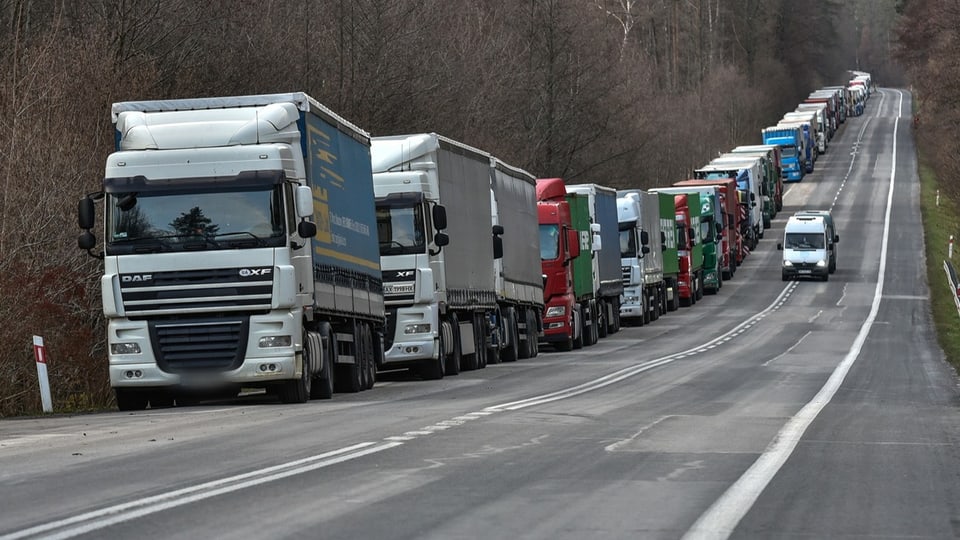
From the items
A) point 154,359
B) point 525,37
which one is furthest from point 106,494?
point 525,37

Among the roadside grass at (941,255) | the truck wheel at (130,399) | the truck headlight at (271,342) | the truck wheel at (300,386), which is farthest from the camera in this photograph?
the roadside grass at (941,255)

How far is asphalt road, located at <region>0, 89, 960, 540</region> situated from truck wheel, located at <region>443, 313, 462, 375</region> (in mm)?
645

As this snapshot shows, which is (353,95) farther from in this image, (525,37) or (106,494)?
(106,494)

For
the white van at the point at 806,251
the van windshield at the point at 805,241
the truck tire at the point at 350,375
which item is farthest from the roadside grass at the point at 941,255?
the truck tire at the point at 350,375

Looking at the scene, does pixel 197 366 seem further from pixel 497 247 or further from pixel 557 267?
pixel 557 267

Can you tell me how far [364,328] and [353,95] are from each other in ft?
84.4

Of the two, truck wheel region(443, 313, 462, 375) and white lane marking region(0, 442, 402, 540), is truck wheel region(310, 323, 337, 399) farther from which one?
white lane marking region(0, 442, 402, 540)

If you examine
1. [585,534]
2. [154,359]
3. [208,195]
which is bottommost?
[585,534]

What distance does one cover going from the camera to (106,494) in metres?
9.89

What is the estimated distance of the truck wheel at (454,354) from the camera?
2769 centimetres

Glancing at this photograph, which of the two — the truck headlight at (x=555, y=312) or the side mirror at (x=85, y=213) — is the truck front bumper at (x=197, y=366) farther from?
the truck headlight at (x=555, y=312)

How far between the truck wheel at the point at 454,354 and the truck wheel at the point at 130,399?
8430 mm

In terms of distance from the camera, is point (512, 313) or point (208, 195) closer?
point (208, 195)

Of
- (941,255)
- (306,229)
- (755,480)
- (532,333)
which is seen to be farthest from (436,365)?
(941,255)
